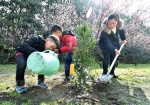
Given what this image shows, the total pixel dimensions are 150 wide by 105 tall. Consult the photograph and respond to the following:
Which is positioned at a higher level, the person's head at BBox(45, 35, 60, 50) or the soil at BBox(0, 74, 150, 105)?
the person's head at BBox(45, 35, 60, 50)

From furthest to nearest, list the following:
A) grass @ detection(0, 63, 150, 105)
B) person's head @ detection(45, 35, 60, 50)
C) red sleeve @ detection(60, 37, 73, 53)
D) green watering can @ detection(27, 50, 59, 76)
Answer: red sleeve @ detection(60, 37, 73, 53) → person's head @ detection(45, 35, 60, 50) → grass @ detection(0, 63, 150, 105) → green watering can @ detection(27, 50, 59, 76)

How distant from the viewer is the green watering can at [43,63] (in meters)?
2.48

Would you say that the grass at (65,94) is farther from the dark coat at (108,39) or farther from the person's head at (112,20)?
the person's head at (112,20)

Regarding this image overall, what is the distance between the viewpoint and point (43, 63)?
8.16 ft

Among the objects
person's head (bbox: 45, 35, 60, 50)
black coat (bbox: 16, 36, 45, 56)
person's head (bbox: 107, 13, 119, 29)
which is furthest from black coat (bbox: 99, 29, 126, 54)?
black coat (bbox: 16, 36, 45, 56)

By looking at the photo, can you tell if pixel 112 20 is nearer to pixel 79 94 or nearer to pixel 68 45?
pixel 68 45

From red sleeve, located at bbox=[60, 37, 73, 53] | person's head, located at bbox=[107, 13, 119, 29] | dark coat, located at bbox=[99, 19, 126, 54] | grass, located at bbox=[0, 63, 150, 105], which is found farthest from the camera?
dark coat, located at bbox=[99, 19, 126, 54]

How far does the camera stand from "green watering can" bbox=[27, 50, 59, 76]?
8.14 feet

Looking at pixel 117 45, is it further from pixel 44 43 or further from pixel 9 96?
pixel 9 96

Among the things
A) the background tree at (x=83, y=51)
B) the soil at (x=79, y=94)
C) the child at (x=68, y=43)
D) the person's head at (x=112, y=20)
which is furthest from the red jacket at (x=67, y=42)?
the person's head at (x=112, y=20)

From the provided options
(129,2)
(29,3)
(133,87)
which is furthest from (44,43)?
(29,3)

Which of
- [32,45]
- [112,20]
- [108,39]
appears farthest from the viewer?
[108,39]

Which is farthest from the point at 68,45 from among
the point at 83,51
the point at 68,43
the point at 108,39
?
the point at 108,39

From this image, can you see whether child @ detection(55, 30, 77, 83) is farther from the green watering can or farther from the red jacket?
the green watering can
